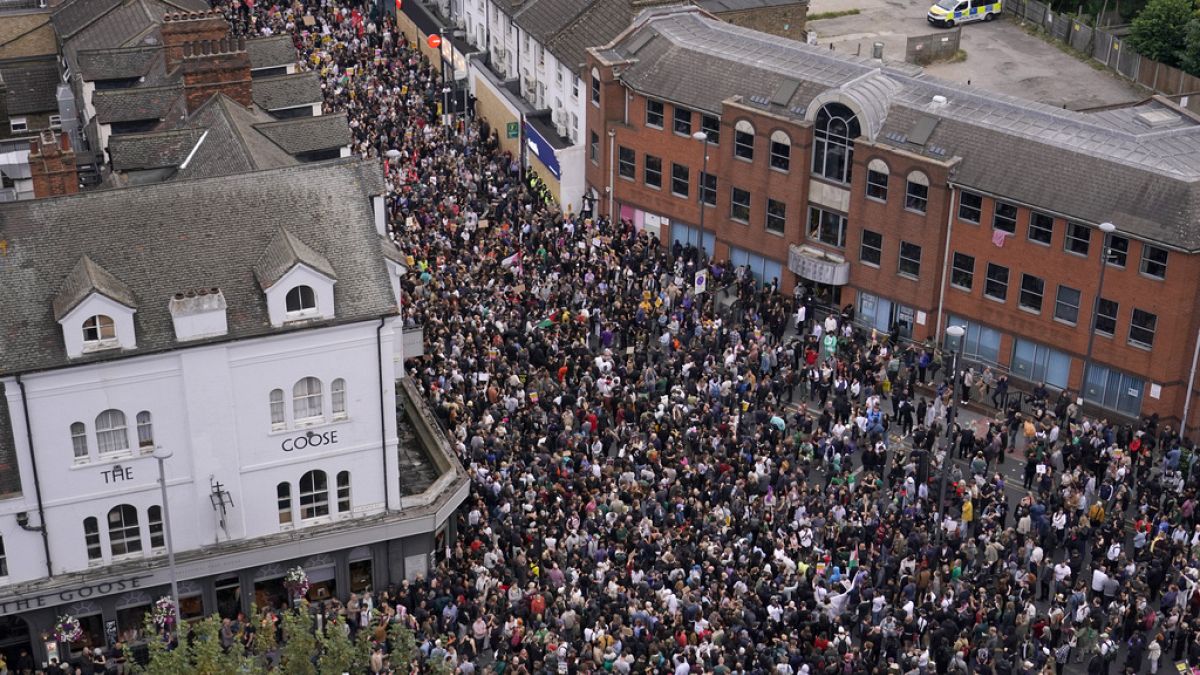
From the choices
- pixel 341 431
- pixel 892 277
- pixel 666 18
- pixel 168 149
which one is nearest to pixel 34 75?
pixel 168 149

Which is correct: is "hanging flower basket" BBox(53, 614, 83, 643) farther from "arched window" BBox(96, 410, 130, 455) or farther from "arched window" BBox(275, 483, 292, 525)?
"arched window" BBox(275, 483, 292, 525)

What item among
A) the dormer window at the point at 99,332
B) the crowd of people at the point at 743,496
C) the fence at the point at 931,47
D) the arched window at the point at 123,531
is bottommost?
the crowd of people at the point at 743,496

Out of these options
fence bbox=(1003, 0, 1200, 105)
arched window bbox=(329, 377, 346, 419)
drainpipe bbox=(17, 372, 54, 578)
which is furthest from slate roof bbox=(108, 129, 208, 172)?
fence bbox=(1003, 0, 1200, 105)

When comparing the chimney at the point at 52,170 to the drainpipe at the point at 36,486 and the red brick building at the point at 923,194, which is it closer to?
the drainpipe at the point at 36,486

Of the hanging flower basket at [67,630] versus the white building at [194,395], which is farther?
the hanging flower basket at [67,630]

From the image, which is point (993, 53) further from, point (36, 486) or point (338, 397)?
point (36, 486)

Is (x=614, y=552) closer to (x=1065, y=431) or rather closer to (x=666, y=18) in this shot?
(x=1065, y=431)

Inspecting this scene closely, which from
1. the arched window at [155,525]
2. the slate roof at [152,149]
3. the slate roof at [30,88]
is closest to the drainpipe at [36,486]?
the arched window at [155,525]
